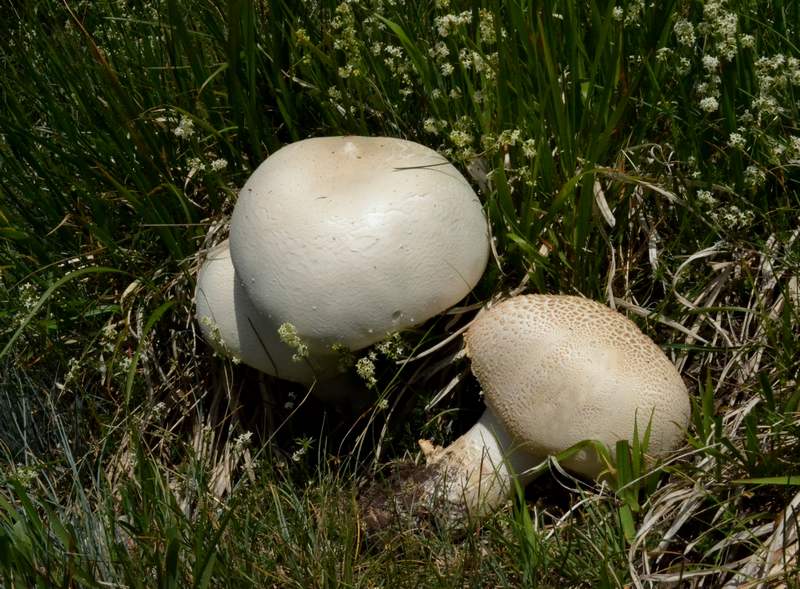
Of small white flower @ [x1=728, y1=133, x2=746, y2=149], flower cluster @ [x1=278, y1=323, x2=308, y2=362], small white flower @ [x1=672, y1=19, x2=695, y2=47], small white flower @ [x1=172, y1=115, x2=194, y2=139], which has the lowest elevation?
flower cluster @ [x1=278, y1=323, x2=308, y2=362]

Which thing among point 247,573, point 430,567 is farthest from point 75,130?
point 430,567

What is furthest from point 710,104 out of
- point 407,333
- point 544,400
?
point 407,333

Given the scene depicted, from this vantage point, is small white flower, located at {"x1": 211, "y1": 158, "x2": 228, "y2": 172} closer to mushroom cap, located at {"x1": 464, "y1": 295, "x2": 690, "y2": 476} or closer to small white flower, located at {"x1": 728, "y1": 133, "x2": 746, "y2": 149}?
mushroom cap, located at {"x1": 464, "y1": 295, "x2": 690, "y2": 476}

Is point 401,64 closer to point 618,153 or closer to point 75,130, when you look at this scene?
point 618,153

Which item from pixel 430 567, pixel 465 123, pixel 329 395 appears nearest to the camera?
pixel 430 567

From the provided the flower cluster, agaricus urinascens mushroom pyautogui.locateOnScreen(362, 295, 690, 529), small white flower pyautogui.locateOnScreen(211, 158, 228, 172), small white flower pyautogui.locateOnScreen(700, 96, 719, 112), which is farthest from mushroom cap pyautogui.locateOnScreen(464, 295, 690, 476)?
small white flower pyautogui.locateOnScreen(211, 158, 228, 172)

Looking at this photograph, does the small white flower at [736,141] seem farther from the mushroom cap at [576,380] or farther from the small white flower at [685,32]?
the mushroom cap at [576,380]

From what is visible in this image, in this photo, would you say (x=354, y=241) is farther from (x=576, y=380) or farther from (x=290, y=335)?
(x=576, y=380)

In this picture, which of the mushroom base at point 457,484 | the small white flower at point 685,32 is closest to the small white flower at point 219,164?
the mushroom base at point 457,484
